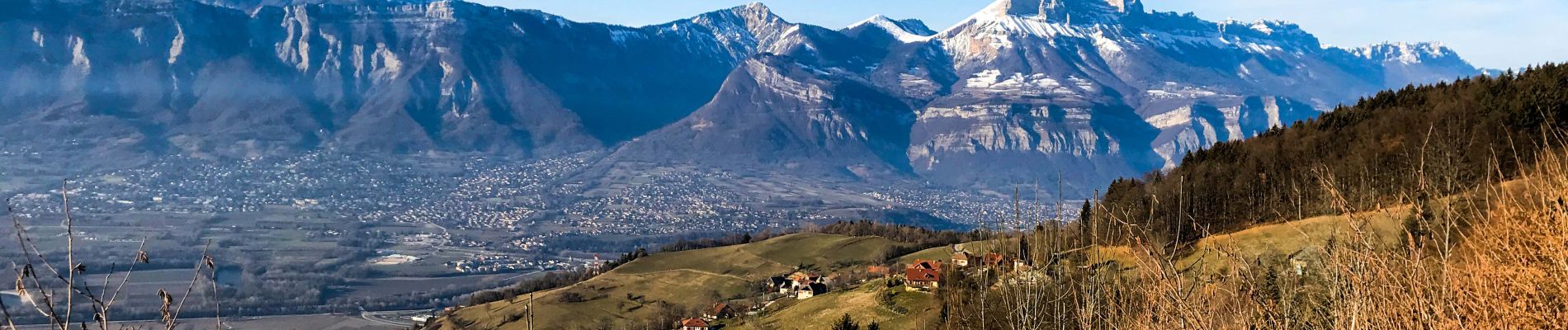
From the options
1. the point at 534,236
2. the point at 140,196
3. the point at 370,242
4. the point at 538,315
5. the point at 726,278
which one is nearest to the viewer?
the point at 538,315

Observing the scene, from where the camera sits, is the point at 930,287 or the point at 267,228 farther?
the point at 267,228

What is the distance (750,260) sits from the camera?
3575 inches

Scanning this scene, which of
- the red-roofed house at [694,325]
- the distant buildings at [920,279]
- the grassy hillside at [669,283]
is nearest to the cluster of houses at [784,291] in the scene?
the red-roofed house at [694,325]

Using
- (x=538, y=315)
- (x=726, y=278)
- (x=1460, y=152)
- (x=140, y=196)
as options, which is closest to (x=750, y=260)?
(x=726, y=278)

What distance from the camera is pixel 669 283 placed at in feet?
271

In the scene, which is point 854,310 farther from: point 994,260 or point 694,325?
point 994,260

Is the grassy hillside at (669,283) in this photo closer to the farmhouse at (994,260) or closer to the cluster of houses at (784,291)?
the cluster of houses at (784,291)

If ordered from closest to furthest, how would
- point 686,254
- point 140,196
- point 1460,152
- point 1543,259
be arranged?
point 1543,259 < point 1460,152 < point 686,254 < point 140,196

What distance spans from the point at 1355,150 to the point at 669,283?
5248 centimetres

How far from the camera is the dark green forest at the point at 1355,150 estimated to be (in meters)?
36.2

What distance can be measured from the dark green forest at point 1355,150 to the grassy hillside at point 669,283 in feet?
111

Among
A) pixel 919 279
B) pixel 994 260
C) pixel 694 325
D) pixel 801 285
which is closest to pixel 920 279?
pixel 919 279

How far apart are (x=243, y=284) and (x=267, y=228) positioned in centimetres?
4695

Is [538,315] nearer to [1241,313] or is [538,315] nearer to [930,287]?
[930,287]
